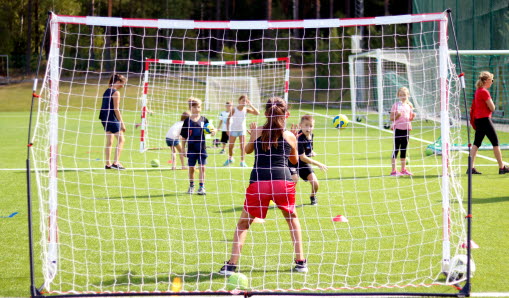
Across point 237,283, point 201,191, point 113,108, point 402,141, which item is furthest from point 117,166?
point 237,283

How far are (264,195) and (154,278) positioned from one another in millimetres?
1325

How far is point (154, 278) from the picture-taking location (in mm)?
5852

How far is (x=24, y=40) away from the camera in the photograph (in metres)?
58.1

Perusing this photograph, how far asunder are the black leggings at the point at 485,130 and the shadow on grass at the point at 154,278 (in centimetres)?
736

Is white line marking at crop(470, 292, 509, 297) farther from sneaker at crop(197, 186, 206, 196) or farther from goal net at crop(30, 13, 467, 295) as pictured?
sneaker at crop(197, 186, 206, 196)

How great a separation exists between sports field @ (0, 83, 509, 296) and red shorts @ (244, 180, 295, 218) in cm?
64

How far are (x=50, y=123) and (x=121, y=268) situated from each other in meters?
1.62

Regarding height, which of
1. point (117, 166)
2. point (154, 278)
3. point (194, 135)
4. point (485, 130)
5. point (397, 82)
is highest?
point (397, 82)

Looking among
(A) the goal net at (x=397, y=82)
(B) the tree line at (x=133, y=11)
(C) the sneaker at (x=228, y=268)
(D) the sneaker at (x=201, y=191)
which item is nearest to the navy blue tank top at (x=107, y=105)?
(D) the sneaker at (x=201, y=191)

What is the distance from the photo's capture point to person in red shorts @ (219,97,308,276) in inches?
232

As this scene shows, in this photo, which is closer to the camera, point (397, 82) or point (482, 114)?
point (482, 114)

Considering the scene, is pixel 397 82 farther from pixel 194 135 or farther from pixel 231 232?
pixel 231 232

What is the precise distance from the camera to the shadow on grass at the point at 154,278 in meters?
5.72

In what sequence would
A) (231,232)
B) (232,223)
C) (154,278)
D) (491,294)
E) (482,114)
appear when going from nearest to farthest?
(491,294), (154,278), (231,232), (232,223), (482,114)
